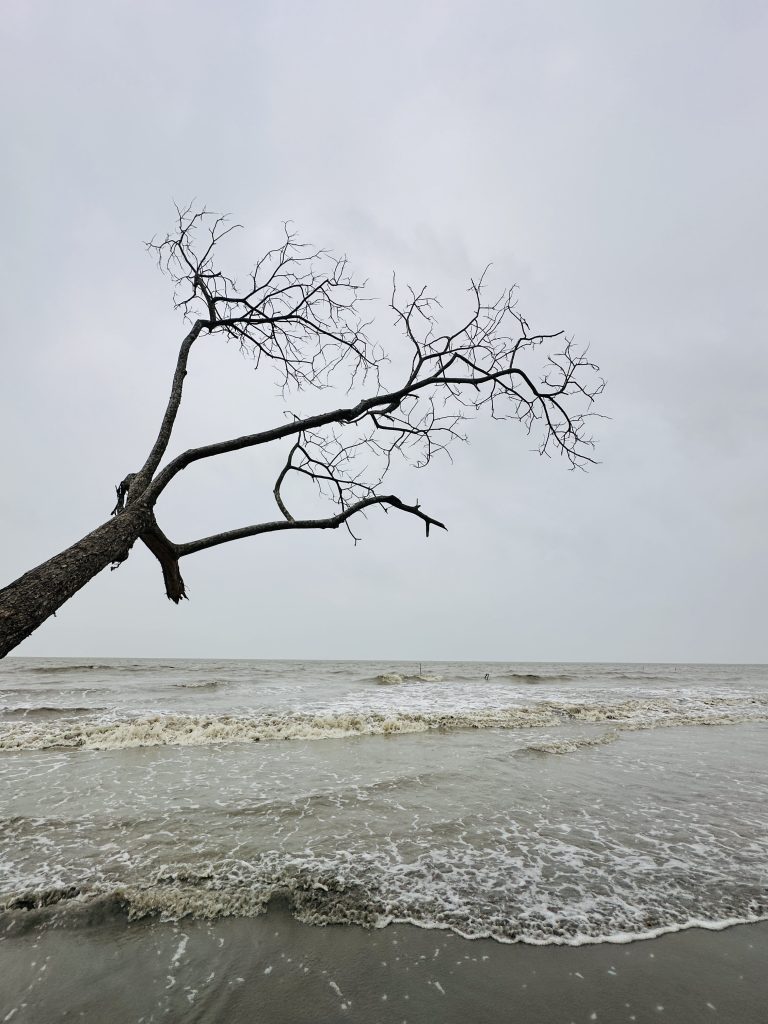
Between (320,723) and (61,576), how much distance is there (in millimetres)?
11141

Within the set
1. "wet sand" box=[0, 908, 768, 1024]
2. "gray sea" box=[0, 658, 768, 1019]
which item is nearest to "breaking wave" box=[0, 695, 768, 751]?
"gray sea" box=[0, 658, 768, 1019]

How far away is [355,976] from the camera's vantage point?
292 cm

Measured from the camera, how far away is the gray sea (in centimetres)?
370

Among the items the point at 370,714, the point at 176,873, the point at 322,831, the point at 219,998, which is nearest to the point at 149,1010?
the point at 219,998

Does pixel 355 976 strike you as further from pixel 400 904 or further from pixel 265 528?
pixel 265 528

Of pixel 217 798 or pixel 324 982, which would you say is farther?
pixel 217 798

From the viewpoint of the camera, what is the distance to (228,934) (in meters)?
3.37

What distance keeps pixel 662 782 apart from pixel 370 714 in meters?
8.48

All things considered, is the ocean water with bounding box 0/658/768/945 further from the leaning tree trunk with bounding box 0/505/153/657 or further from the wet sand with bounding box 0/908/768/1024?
the leaning tree trunk with bounding box 0/505/153/657

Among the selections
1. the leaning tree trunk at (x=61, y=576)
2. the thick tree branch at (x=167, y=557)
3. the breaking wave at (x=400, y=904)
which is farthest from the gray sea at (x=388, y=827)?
the leaning tree trunk at (x=61, y=576)

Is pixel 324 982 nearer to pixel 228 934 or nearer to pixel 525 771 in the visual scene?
pixel 228 934

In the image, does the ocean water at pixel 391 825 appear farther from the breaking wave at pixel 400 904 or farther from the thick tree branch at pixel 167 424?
the thick tree branch at pixel 167 424

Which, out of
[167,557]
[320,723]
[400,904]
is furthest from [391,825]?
[320,723]

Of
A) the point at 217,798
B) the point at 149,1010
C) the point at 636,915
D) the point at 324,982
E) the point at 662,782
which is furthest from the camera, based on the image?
the point at 662,782
